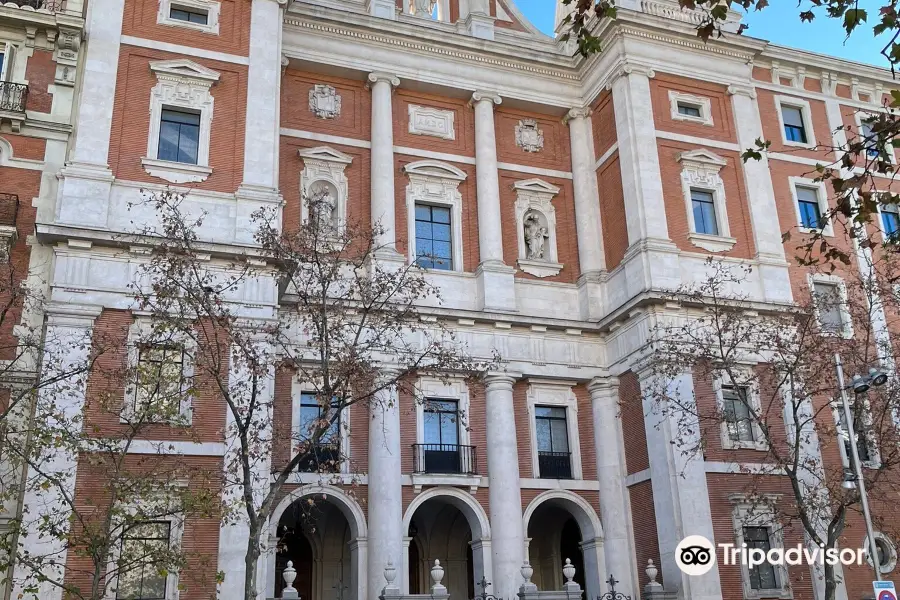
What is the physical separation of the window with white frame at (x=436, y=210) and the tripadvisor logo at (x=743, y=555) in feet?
31.9

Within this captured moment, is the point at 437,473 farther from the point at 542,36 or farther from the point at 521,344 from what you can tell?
the point at 542,36

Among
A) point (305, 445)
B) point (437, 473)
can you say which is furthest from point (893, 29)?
point (437, 473)

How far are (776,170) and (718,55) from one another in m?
4.03

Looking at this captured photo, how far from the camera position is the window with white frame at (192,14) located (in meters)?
24.4

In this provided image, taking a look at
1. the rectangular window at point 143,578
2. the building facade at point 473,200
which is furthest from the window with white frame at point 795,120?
the rectangular window at point 143,578

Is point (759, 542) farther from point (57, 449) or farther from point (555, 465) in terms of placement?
point (57, 449)

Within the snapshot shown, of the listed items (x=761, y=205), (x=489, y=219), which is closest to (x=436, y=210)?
(x=489, y=219)

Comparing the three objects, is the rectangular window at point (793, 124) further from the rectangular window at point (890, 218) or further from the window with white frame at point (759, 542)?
the window with white frame at point (759, 542)

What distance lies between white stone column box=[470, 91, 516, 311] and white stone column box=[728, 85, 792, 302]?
23.0 ft

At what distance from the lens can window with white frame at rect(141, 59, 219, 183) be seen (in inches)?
901

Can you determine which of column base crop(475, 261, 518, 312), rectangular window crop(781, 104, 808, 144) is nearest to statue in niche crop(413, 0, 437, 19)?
column base crop(475, 261, 518, 312)

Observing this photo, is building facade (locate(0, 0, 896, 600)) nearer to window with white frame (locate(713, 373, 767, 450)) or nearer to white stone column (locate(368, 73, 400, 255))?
white stone column (locate(368, 73, 400, 255))

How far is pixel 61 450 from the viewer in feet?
61.9

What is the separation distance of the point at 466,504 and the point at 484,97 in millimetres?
12141
